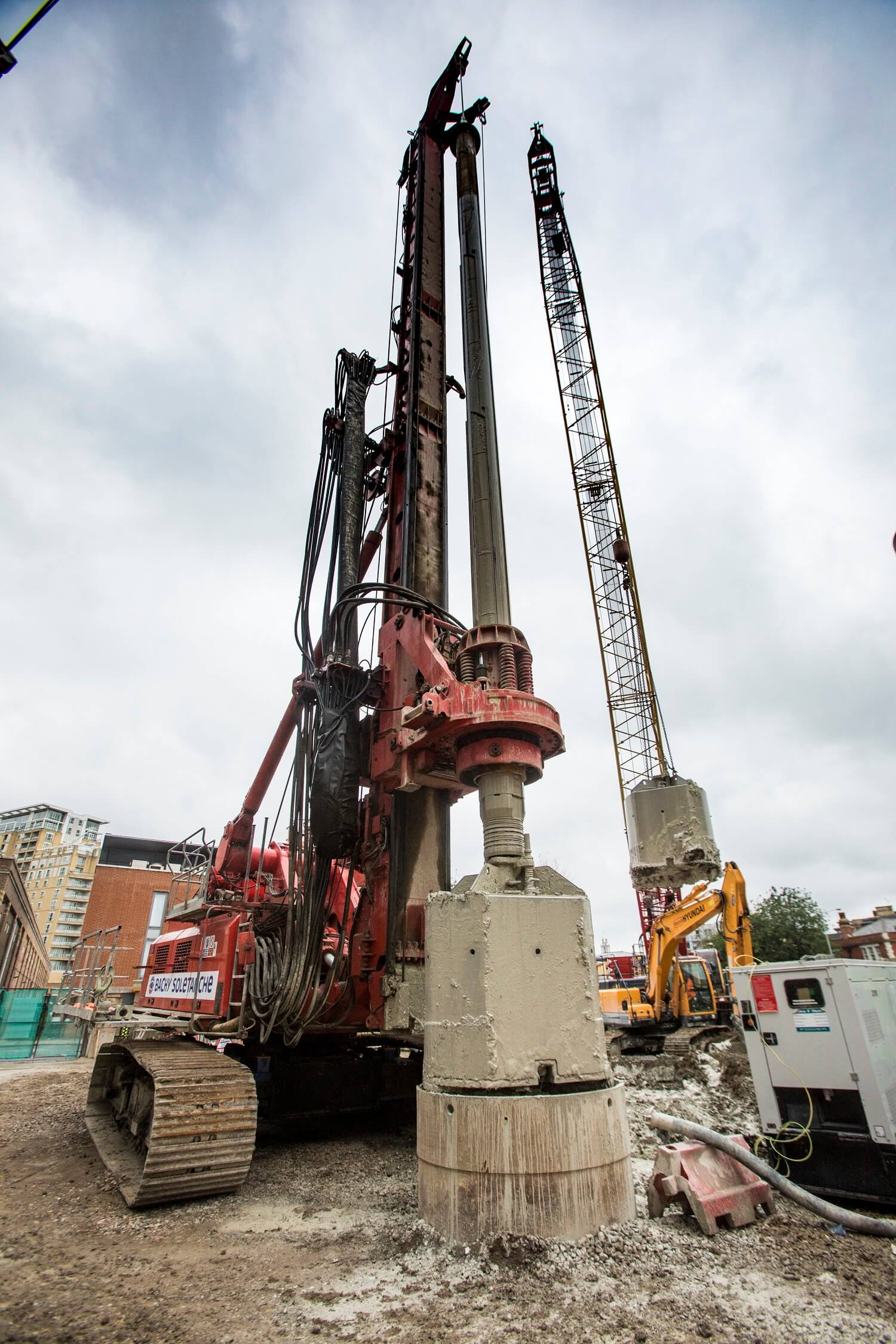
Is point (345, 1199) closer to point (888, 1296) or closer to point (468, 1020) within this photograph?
point (468, 1020)

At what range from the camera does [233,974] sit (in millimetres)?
7293

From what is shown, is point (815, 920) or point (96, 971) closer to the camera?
point (96, 971)

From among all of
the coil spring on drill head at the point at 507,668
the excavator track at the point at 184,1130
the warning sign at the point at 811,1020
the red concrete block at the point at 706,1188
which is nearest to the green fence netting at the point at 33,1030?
the excavator track at the point at 184,1130

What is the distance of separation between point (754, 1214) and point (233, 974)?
505 centimetres

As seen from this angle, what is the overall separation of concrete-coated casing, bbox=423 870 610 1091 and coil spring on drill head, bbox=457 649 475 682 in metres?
1.93

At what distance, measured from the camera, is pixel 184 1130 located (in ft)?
16.9

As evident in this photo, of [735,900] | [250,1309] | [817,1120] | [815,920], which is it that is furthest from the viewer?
[815,920]

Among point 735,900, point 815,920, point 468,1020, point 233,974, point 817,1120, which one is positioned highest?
point 815,920

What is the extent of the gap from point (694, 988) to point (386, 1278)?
14.0 metres

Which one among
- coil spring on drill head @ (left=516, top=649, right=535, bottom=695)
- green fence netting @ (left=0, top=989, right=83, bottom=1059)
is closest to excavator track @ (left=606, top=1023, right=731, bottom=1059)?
coil spring on drill head @ (left=516, top=649, right=535, bottom=695)

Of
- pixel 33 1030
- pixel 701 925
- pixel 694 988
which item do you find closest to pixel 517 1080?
pixel 701 925

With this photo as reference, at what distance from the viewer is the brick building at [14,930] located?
25.8 metres

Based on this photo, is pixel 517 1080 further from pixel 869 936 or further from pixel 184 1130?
pixel 869 936

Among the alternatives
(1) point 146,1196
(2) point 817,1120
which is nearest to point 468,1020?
(1) point 146,1196
